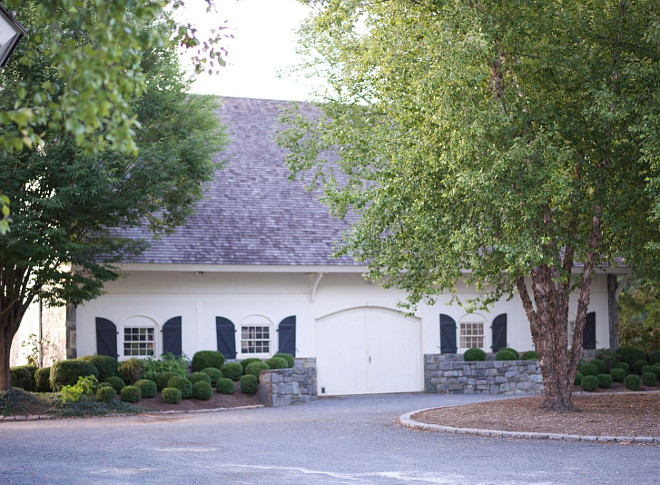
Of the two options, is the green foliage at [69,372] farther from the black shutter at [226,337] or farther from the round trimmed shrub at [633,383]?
the round trimmed shrub at [633,383]

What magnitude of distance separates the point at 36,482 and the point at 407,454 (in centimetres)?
440

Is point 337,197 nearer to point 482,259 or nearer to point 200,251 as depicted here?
point 482,259

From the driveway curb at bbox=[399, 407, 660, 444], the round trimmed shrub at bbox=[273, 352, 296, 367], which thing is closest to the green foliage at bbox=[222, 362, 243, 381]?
the round trimmed shrub at bbox=[273, 352, 296, 367]

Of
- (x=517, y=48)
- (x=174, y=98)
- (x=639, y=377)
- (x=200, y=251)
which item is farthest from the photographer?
(x=639, y=377)

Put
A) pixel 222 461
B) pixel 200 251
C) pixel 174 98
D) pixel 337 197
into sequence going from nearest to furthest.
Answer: pixel 222 461, pixel 337 197, pixel 174 98, pixel 200 251

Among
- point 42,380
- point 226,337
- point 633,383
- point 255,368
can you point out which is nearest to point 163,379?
point 255,368

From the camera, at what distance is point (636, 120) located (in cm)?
1188

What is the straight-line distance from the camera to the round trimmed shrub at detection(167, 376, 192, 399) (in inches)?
704

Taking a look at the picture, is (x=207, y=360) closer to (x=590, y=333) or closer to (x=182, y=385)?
(x=182, y=385)

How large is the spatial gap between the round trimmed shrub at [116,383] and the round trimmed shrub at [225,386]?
2061mm

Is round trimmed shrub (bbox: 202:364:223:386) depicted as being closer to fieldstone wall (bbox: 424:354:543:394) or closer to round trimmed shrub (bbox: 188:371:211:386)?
round trimmed shrub (bbox: 188:371:211:386)

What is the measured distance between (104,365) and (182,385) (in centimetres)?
169

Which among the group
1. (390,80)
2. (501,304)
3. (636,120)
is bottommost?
(501,304)

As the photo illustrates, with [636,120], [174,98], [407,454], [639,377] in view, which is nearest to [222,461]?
[407,454]
